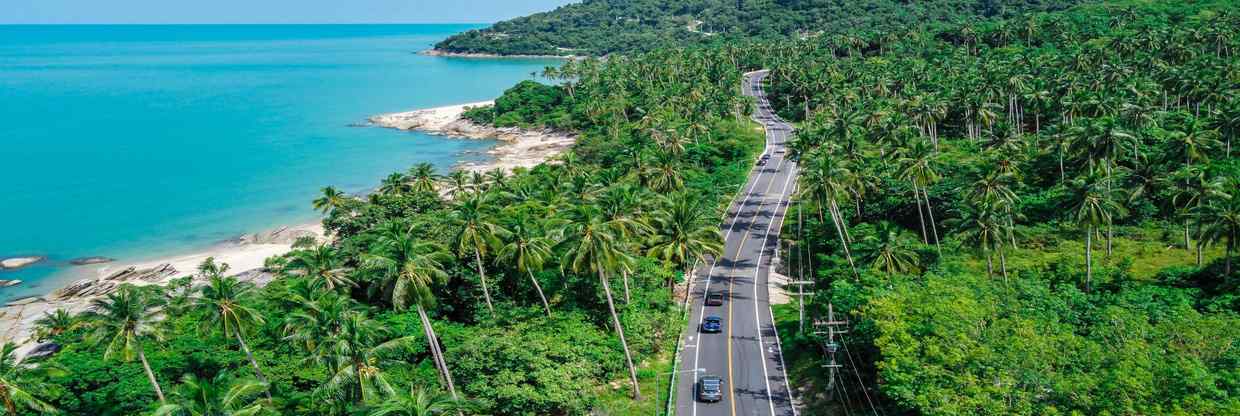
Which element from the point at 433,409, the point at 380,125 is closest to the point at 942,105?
the point at 433,409

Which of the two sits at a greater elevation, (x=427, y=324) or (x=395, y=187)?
(x=395, y=187)

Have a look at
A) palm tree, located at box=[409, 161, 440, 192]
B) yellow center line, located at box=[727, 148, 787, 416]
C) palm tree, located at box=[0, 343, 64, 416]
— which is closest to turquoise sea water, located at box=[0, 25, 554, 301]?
palm tree, located at box=[409, 161, 440, 192]

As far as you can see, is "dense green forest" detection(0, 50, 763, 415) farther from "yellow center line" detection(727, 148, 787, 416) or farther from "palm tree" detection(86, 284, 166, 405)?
"yellow center line" detection(727, 148, 787, 416)

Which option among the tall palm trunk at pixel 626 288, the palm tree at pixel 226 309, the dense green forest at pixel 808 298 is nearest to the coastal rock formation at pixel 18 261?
the dense green forest at pixel 808 298

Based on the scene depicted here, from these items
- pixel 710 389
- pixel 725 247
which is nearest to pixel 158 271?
pixel 725 247

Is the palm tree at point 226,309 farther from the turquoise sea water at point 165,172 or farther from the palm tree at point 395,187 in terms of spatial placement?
the turquoise sea water at point 165,172

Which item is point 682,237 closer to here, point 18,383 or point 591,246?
point 591,246

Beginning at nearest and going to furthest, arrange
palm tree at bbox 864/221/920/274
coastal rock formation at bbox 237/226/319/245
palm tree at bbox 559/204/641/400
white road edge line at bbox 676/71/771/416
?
palm tree at bbox 559/204/641/400 < white road edge line at bbox 676/71/771/416 < palm tree at bbox 864/221/920/274 < coastal rock formation at bbox 237/226/319/245
